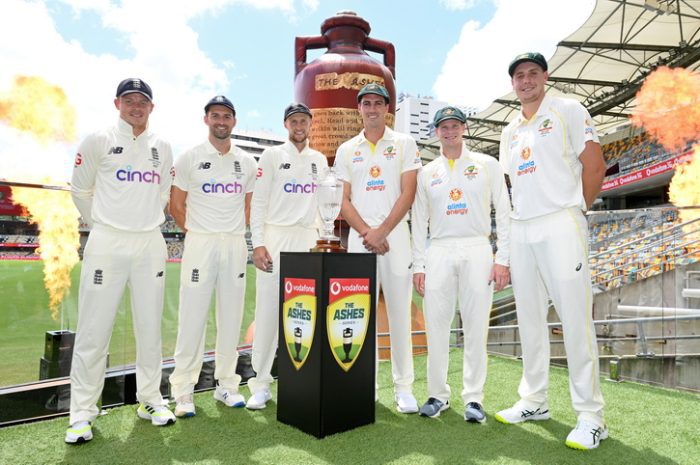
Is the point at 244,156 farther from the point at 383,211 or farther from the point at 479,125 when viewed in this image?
the point at 479,125

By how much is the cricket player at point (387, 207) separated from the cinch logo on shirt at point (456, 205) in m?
0.31

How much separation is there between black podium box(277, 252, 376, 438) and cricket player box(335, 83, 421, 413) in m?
0.37

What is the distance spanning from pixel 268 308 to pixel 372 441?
1.32 metres

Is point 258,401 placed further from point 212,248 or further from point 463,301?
point 463,301

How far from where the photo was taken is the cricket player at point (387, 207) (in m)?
3.56

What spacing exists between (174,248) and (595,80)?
1893 cm

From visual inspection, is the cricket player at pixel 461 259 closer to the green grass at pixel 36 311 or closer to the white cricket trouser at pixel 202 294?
the white cricket trouser at pixel 202 294

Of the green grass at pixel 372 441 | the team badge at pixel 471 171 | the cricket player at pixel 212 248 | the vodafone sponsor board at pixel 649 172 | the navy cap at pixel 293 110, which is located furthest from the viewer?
the vodafone sponsor board at pixel 649 172

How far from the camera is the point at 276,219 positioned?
3.83m

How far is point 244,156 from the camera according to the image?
12.8ft

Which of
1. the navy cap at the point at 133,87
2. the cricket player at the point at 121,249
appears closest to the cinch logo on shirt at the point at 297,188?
the cricket player at the point at 121,249

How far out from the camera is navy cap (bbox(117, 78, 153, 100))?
10.6 ft

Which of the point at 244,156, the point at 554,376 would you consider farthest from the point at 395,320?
the point at 554,376

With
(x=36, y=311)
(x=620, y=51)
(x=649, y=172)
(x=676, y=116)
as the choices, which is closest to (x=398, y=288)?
(x=36, y=311)
